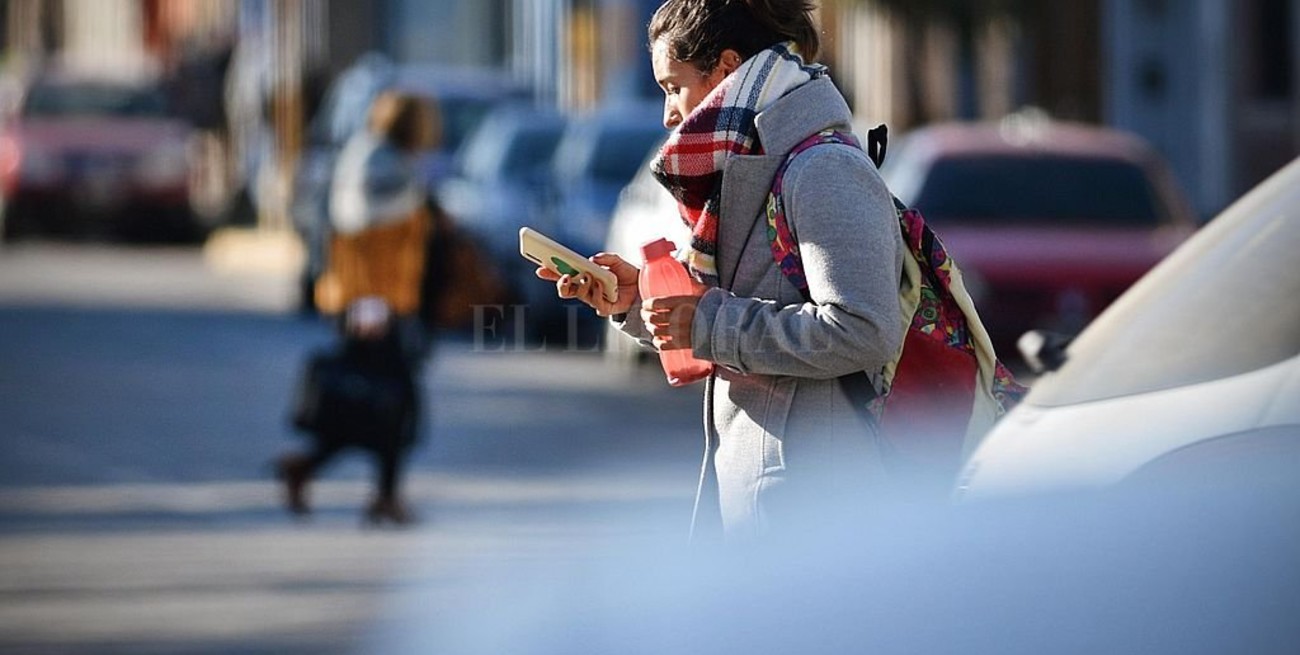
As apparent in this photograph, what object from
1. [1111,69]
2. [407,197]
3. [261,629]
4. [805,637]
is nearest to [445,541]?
[407,197]

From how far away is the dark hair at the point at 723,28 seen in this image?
4324 mm

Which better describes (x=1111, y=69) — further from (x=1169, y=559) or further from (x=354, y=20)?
(x=1169, y=559)

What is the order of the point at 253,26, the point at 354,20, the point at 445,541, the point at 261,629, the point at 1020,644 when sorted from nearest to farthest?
1. the point at 1020,644
2. the point at 261,629
3. the point at 445,541
4. the point at 253,26
5. the point at 354,20

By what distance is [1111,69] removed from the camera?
27.7m

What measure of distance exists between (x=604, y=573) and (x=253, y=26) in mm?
32505

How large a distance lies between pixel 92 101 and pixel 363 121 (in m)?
11.1

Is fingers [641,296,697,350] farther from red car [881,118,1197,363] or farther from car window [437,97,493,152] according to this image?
car window [437,97,493,152]

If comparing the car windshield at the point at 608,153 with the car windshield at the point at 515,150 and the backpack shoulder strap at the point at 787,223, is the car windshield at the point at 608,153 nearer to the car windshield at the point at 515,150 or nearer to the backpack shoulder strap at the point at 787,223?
the car windshield at the point at 515,150

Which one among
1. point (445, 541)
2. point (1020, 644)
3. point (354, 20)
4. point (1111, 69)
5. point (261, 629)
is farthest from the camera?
point (354, 20)

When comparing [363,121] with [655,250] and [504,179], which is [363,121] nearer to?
[504,179]

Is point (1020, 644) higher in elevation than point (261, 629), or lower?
higher

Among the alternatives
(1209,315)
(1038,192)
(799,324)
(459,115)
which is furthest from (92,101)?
(799,324)

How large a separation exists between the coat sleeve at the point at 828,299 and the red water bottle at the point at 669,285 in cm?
7

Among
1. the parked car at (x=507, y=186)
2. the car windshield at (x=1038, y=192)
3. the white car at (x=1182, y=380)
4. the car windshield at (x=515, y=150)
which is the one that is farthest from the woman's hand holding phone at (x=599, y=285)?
the car windshield at (x=515, y=150)
